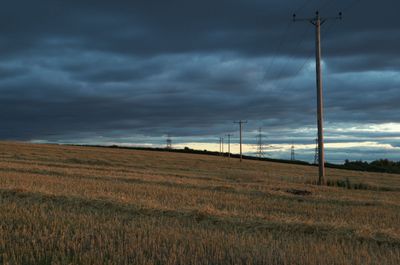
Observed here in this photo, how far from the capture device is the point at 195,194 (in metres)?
19.5

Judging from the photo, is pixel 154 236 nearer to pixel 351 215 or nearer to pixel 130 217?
pixel 130 217

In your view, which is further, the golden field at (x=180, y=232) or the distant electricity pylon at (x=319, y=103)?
the distant electricity pylon at (x=319, y=103)

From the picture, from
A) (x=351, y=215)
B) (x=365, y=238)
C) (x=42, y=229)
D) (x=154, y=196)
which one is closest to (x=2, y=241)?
(x=42, y=229)

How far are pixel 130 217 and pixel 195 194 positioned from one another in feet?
24.8

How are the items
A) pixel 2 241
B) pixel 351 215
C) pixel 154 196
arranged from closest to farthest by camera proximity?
1. pixel 2 241
2. pixel 351 215
3. pixel 154 196

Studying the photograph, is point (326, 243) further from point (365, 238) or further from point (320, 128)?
point (320, 128)

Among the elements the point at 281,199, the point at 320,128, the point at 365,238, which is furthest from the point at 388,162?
the point at 365,238

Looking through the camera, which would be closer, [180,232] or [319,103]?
[180,232]

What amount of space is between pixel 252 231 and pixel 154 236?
3.06m

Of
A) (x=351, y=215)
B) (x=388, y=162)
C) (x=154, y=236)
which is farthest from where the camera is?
(x=388, y=162)

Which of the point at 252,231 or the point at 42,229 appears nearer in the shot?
the point at 42,229

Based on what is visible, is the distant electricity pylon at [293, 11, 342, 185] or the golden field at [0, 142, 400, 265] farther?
the distant electricity pylon at [293, 11, 342, 185]

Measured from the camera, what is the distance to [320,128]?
31.8 m

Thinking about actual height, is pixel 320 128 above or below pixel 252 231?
above
